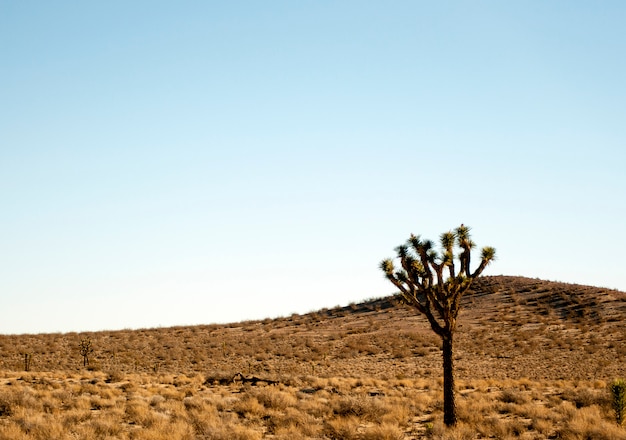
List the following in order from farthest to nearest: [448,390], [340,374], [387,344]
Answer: [387,344] < [340,374] < [448,390]

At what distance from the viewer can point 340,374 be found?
124 ft

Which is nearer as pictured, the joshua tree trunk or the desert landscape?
the desert landscape

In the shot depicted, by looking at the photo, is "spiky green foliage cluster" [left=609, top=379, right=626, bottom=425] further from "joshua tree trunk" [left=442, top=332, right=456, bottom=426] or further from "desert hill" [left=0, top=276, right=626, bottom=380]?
"desert hill" [left=0, top=276, right=626, bottom=380]

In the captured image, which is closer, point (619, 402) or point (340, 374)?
point (619, 402)

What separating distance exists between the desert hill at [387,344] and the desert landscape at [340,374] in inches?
7.5

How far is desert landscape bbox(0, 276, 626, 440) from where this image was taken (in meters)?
16.6

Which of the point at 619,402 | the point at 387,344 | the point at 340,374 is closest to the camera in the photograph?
the point at 619,402

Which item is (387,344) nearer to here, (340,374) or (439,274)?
(340,374)

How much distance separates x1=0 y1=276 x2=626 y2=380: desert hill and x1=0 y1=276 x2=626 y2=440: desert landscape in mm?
191

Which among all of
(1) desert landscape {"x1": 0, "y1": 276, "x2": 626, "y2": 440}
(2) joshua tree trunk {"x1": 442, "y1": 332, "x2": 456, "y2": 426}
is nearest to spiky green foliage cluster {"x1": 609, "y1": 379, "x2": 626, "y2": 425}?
(1) desert landscape {"x1": 0, "y1": 276, "x2": 626, "y2": 440}

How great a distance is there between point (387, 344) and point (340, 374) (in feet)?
38.0

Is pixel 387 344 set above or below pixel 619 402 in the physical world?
below

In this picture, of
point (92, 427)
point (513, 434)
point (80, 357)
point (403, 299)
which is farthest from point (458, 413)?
point (80, 357)

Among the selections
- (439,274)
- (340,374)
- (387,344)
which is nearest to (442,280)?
(439,274)
